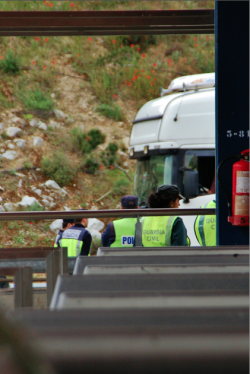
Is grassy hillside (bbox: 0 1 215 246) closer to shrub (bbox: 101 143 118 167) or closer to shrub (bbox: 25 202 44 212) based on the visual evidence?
shrub (bbox: 101 143 118 167)

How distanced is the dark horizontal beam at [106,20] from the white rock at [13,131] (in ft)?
43.0

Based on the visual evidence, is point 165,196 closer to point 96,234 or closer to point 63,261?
point 63,261

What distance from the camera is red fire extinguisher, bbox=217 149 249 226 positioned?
3.45 m

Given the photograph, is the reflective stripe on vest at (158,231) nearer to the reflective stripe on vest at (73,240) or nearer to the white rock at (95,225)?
the reflective stripe on vest at (73,240)

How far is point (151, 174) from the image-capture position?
7848 millimetres

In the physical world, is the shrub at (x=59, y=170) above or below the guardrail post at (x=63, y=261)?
above

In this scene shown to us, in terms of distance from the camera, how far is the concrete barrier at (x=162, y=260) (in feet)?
5.44

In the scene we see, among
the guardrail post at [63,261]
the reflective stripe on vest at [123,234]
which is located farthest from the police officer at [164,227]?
the guardrail post at [63,261]

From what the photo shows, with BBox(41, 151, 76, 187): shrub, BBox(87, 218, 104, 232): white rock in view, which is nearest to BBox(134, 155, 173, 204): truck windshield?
BBox(87, 218, 104, 232): white rock

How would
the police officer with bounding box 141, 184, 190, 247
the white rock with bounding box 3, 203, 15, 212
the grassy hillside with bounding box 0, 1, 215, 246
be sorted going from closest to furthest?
the police officer with bounding box 141, 184, 190, 247
the white rock with bounding box 3, 203, 15, 212
the grassy hillside with bounding box 0, 1, 215, 246

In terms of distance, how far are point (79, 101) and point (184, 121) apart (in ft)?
37.6

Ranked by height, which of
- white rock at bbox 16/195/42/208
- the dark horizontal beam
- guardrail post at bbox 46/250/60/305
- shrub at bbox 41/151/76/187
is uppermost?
the dark horizontal beam

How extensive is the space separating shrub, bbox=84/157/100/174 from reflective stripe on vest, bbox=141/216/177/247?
1178 cm

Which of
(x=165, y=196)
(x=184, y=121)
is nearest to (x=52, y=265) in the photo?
(x=165, y=196)
